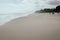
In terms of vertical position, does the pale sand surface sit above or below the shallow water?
below

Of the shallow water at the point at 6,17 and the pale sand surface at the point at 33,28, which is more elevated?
the shallow water at the point at 6,17

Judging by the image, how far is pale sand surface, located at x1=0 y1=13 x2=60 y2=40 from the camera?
3.70ft

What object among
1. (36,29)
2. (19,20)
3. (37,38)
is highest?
(19,20)

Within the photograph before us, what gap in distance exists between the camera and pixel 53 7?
3.69 feet

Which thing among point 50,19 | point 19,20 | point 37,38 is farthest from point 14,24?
point 50,19

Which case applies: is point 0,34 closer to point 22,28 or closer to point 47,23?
point 22,28

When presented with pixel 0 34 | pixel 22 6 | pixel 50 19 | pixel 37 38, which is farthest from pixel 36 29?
pixel 0 34

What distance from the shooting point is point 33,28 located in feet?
3.74

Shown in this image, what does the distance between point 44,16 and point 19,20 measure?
31 centimetres

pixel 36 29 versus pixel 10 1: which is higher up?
pixel 10 1

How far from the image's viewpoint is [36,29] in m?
1.14

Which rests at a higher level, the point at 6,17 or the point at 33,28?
the point at 6,17

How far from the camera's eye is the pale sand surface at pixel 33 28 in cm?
113

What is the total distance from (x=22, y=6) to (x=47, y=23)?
37 centimetres
